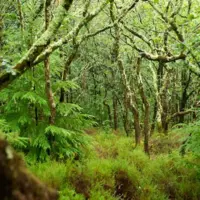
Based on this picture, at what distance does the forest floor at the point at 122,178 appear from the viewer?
26.7 ft

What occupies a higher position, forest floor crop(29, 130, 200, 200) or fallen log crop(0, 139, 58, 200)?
fallen log crop(0, 139, 58, 200)

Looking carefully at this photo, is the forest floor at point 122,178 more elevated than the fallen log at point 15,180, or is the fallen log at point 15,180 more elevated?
the fallen log at point 15,180

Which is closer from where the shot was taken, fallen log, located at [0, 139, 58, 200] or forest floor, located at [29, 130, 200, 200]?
fallen log, located at [0, 139, 58, 200]

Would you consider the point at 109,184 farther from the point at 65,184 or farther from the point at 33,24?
the point at 33,24

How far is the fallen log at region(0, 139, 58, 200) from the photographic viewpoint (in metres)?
1.34

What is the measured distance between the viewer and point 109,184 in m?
8.78

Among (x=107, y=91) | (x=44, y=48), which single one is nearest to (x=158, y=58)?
(x=44, y=48)

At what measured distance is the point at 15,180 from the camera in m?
1.38

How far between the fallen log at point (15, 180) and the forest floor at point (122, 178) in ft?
19.9

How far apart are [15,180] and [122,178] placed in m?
8.51

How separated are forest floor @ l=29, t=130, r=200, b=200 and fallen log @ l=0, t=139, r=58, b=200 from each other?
6.07m

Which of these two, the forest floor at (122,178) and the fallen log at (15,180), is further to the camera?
the forest floor at (122,178)

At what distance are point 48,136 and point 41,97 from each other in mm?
1262

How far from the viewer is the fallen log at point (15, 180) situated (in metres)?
1.34
